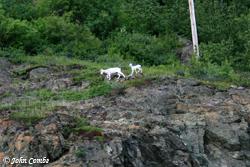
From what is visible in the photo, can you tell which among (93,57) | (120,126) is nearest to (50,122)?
(120,126)

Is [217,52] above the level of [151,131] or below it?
above

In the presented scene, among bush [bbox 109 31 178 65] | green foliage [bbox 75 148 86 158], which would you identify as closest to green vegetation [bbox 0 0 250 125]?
bush [bbox 109 31 178 65]

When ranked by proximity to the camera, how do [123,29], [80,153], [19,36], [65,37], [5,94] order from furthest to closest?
[123,29] < [65,37] < [19,36] < [5,94] < [80,153]

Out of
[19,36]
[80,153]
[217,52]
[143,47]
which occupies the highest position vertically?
[19,36]

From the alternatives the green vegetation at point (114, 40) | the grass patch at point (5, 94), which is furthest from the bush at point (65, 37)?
the grass patch at point (5, 94)

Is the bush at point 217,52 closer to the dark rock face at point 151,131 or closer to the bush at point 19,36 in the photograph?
the dark rock face at point 151,131

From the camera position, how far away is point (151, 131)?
13086 mm

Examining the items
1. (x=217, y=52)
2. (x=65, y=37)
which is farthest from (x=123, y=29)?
(x=217, y=52)

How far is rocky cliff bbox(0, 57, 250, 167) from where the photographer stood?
11953mm

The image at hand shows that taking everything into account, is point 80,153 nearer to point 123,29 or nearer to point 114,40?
point 114,40

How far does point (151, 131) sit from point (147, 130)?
96 mm

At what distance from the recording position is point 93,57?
2417 centimetres

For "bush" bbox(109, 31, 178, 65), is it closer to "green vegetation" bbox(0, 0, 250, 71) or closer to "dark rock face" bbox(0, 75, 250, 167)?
"green vegetation" bbox(0, 0, 250, 71)

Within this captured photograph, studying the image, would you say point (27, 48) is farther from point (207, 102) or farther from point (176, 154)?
point (176, 154)
